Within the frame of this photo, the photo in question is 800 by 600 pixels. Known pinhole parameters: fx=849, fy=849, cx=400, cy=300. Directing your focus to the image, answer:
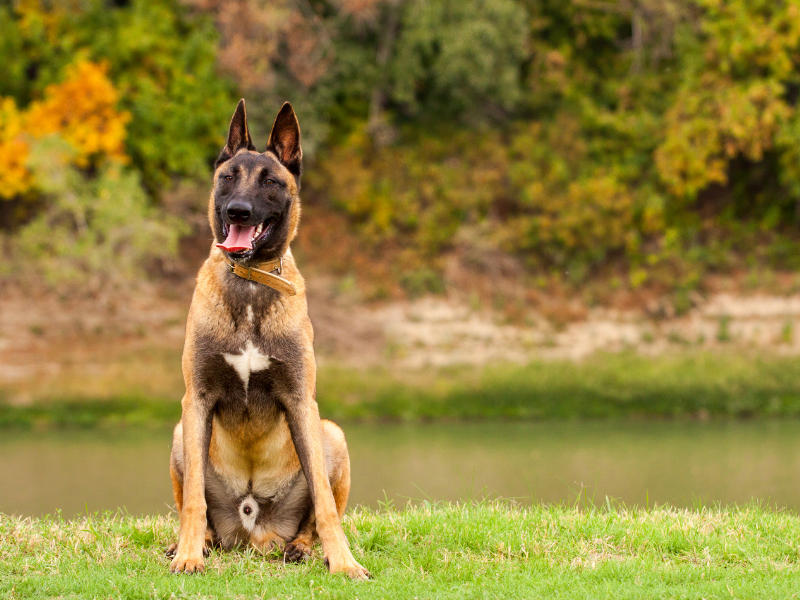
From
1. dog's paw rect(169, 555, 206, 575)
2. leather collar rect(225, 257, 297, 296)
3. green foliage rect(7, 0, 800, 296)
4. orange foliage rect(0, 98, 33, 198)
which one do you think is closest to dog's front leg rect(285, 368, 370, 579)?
leather collar rect(225, 257, 297, 296)

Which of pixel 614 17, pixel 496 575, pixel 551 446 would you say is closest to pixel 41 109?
pixel 551 446

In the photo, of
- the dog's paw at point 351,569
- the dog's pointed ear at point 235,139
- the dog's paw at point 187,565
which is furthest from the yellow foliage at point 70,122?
the dog's paw at point 351,569

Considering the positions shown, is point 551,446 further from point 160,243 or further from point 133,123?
point 133,123

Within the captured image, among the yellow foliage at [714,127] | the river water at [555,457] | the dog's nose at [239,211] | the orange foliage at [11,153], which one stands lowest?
→ the river water at [555,457]

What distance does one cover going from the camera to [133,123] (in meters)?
23.4

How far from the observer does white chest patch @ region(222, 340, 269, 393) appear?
15.6 feet

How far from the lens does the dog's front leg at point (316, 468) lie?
4.66 meters

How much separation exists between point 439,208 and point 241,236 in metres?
20.8

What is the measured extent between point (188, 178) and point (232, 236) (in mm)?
19904

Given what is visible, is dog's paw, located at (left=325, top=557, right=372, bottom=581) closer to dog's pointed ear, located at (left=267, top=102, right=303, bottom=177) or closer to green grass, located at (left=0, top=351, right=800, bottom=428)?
dog's pointed ear, located at (left=267, top=102, right=303, bottom=177)

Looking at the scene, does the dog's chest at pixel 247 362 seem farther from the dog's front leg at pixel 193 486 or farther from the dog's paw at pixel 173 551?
the dog's paw at pixel 173 551

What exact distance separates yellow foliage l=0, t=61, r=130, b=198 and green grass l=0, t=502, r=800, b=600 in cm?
1813

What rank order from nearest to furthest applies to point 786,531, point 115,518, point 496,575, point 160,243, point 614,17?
point 496,575 < point 786,531 < point 115,518 < point 160,243 < point 614,17

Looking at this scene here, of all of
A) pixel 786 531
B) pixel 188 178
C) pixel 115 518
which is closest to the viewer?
pixel 786 531
